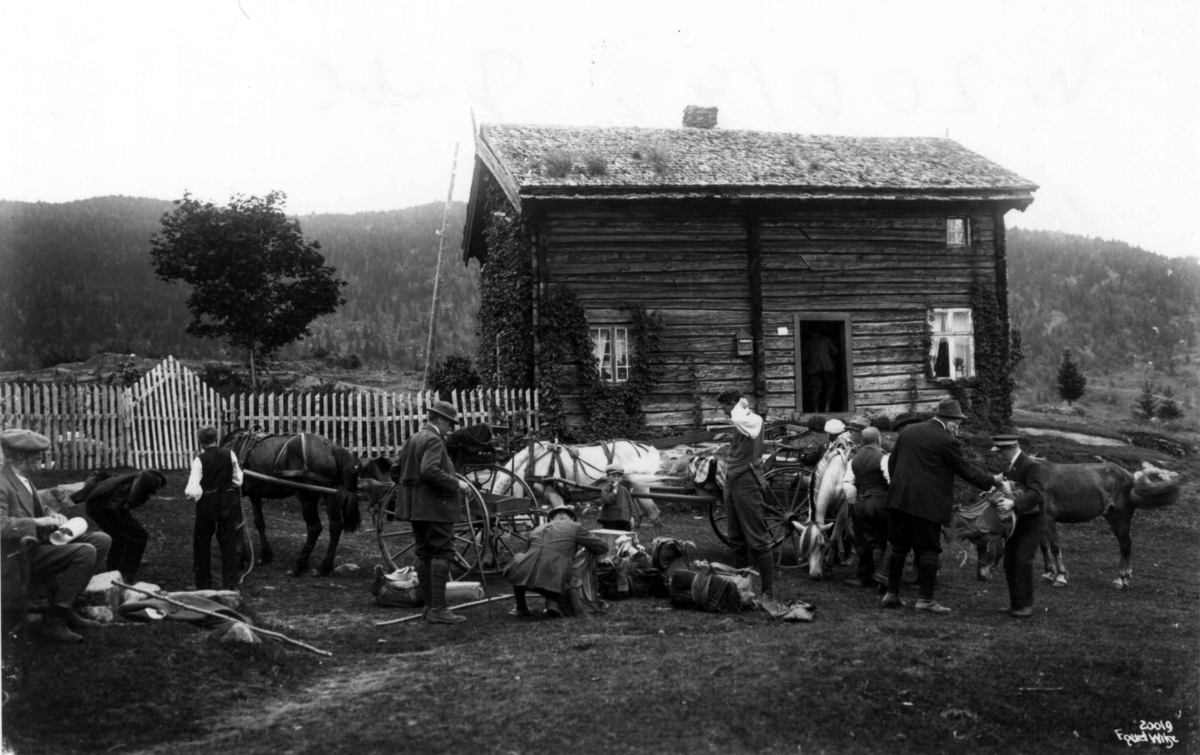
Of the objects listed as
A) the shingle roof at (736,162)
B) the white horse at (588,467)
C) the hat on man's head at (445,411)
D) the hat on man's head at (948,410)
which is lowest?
the white horse at (588,467)

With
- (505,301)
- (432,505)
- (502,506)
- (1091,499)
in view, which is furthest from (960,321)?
(432,505)

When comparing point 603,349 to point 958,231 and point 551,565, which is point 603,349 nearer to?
point 958,231

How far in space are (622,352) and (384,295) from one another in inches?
937

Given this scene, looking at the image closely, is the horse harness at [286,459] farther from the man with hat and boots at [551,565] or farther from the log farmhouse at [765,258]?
the log farmhouse at [765,258]

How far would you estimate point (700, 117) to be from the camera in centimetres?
2461

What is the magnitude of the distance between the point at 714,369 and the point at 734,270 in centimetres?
194

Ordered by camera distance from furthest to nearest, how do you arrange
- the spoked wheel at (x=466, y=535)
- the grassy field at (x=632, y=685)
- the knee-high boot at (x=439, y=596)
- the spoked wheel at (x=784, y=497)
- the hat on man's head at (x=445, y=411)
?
the spoked wheel at (x=784, y=497) < the spoked wheel at (x=466, y=535) < the hat on man's head at (x=445, y=411) < the knee-high boot at (x=439, y=596) < the grassy field at (x=632, y=685)

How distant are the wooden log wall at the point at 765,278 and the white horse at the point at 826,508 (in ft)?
27.6

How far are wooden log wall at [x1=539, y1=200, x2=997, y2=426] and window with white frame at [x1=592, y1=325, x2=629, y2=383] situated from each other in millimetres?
278

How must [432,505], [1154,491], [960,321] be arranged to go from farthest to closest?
[960,321] → [1154,491] → [432,505]

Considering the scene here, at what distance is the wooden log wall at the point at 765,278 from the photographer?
19.9 metres

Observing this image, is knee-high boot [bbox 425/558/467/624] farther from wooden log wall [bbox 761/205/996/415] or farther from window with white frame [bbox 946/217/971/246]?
window with white frame [bbox 946/217/971/246]

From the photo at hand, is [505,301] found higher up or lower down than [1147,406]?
higher up

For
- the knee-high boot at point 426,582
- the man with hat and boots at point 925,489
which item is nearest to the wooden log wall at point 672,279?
the knee-high boot at point 426,582
